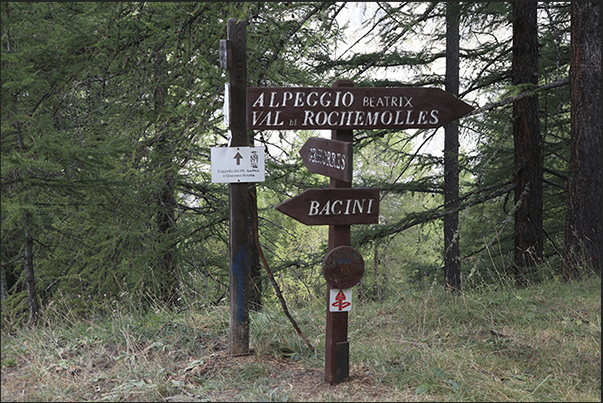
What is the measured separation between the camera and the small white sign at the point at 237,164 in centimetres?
461

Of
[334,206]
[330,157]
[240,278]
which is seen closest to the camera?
[334,206]

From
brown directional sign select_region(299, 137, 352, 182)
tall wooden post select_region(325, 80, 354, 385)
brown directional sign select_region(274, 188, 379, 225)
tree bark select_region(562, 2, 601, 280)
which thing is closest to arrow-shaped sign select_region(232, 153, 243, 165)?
brown directional sign select_region(299, 137, 352, 182)

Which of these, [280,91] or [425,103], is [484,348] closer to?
[425,103]

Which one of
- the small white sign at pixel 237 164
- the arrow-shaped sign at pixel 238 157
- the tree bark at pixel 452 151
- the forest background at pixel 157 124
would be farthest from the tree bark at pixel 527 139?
the arrow-shaped sign at pixel 238 157

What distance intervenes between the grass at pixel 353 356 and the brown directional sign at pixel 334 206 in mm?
1313

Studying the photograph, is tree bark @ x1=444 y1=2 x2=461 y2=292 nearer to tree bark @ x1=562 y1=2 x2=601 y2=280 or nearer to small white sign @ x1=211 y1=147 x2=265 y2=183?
tree bark @ x1=562 y1=2 x2=601 y2=280

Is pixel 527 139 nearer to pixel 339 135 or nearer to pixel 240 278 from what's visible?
pixel 339 135

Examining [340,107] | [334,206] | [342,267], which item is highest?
[340,107]

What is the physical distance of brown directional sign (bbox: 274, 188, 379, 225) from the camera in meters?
4.04

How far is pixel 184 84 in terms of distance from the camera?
23.8ft

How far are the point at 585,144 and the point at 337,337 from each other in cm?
470

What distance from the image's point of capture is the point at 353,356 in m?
4.67

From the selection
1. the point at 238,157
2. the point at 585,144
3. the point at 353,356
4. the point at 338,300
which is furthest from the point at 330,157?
the point at 585,144

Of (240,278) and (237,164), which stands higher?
(237,164)
